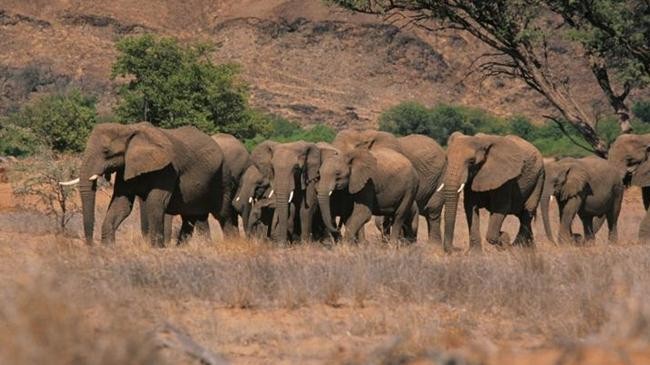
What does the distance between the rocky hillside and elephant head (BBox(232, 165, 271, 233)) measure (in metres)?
55.2

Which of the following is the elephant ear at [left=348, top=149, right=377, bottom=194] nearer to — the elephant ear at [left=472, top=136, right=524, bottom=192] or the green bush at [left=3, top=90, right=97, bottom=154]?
the elephant ear at [left=472, top=136, right=524, bottom=192]

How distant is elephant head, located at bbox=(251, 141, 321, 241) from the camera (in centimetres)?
2072

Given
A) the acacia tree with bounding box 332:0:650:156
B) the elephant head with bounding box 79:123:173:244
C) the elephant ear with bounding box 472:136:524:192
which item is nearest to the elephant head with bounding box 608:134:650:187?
the acacia tree with bounding box 332:0:650:156

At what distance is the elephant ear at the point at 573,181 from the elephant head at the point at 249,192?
6.17 meters

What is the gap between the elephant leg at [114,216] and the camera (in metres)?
18.2

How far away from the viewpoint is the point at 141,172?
18.4 meters

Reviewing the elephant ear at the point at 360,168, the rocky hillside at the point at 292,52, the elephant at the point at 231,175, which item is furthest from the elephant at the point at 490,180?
the rocky hillside at the point at 292,52

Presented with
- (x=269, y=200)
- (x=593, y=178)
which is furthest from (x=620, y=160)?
(x=269, y=200)

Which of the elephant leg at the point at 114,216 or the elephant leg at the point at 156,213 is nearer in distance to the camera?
the elephant leg at the point at 114,216

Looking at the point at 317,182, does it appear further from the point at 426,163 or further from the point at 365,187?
the point at 426,163

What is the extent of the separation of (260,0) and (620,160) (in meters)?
69.1

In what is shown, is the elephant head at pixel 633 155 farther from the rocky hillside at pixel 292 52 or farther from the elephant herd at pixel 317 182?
the rocky hillside at pixel 292 52

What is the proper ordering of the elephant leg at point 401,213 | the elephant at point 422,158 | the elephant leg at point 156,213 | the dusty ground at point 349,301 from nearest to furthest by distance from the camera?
1. the dusty ground at point 349,301
2. the elephant leg at point 156,213
3. the elephant leg at point 401,213
4. the elephant at point 422,158

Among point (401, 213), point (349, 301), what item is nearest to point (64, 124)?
point (401, 213)
